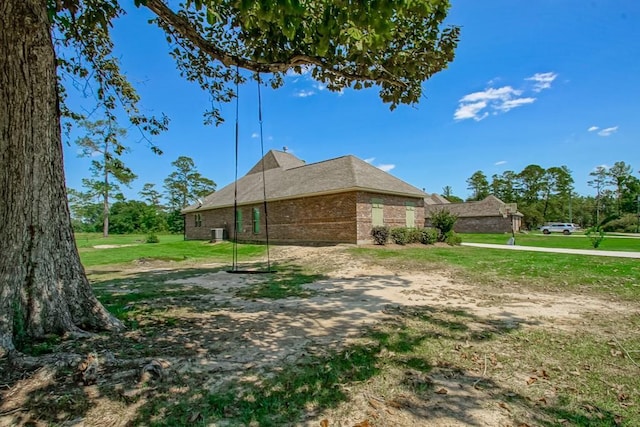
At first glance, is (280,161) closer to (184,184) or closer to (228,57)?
(228,57)

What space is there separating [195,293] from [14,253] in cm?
380

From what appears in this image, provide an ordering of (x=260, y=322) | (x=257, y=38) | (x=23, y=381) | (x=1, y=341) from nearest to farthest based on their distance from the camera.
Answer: (x=23, y=381) → (x=1, y=341) → (x=260, y=322) → (x=257, y=38)

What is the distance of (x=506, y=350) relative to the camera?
3.50 meters

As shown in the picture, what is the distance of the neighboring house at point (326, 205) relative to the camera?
1603cm

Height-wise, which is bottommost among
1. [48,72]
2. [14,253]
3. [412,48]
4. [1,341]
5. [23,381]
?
[23,381]

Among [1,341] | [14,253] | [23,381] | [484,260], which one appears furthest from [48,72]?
[484,260]

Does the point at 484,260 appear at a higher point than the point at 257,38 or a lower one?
lower

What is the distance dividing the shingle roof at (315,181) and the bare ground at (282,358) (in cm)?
1038

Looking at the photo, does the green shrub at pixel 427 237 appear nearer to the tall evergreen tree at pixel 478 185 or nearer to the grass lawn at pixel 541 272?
the grass lawn at pixel 541 272

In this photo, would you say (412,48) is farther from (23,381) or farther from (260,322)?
(23,381)

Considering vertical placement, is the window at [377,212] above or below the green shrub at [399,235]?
above

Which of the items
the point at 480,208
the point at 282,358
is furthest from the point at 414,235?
the point at 480,208

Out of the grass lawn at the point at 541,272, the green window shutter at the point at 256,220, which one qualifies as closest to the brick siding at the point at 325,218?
the green window shutter at the point at 256,220

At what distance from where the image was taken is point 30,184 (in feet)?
10.8
